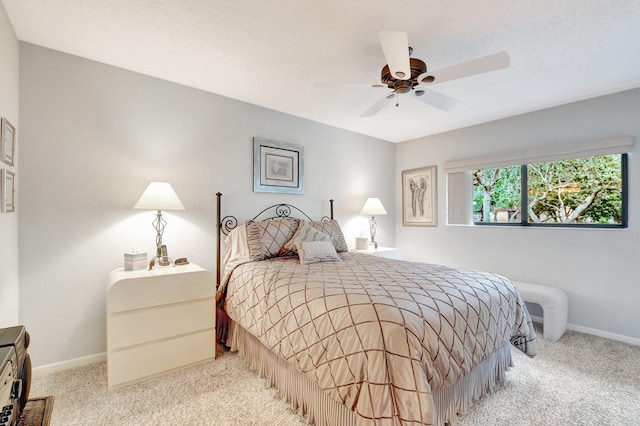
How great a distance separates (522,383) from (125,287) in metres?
2.89

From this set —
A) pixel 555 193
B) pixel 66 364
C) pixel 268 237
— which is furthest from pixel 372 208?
pixel 66 364

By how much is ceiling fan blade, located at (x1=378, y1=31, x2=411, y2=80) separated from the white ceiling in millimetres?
305

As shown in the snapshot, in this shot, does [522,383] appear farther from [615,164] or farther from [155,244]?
[155,244]

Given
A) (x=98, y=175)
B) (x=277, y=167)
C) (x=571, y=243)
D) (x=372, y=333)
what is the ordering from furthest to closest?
(x=277, y=167) → (x=571, y=243) → (x=98, y=175) → (x=372, y=333)

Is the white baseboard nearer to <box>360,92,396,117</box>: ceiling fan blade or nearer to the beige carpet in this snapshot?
the beige carpet

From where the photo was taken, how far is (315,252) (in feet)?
8.95

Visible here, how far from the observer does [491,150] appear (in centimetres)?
379

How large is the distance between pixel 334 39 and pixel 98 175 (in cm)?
218

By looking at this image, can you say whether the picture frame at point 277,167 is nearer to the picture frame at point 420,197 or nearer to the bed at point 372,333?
the bed at point 372,333

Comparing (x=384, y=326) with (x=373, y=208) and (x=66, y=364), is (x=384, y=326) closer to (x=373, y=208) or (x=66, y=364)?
(x=66, y=364)

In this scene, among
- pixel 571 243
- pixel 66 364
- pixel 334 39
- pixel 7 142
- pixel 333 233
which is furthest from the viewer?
pixel 333 233

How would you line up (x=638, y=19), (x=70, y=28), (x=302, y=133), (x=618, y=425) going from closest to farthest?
(x=618, y=425) < (x=638, y=19) < (x=70, y=28) < (x=302, y=133)

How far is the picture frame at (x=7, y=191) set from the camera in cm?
178

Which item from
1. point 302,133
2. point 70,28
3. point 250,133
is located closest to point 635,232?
point 302,133
